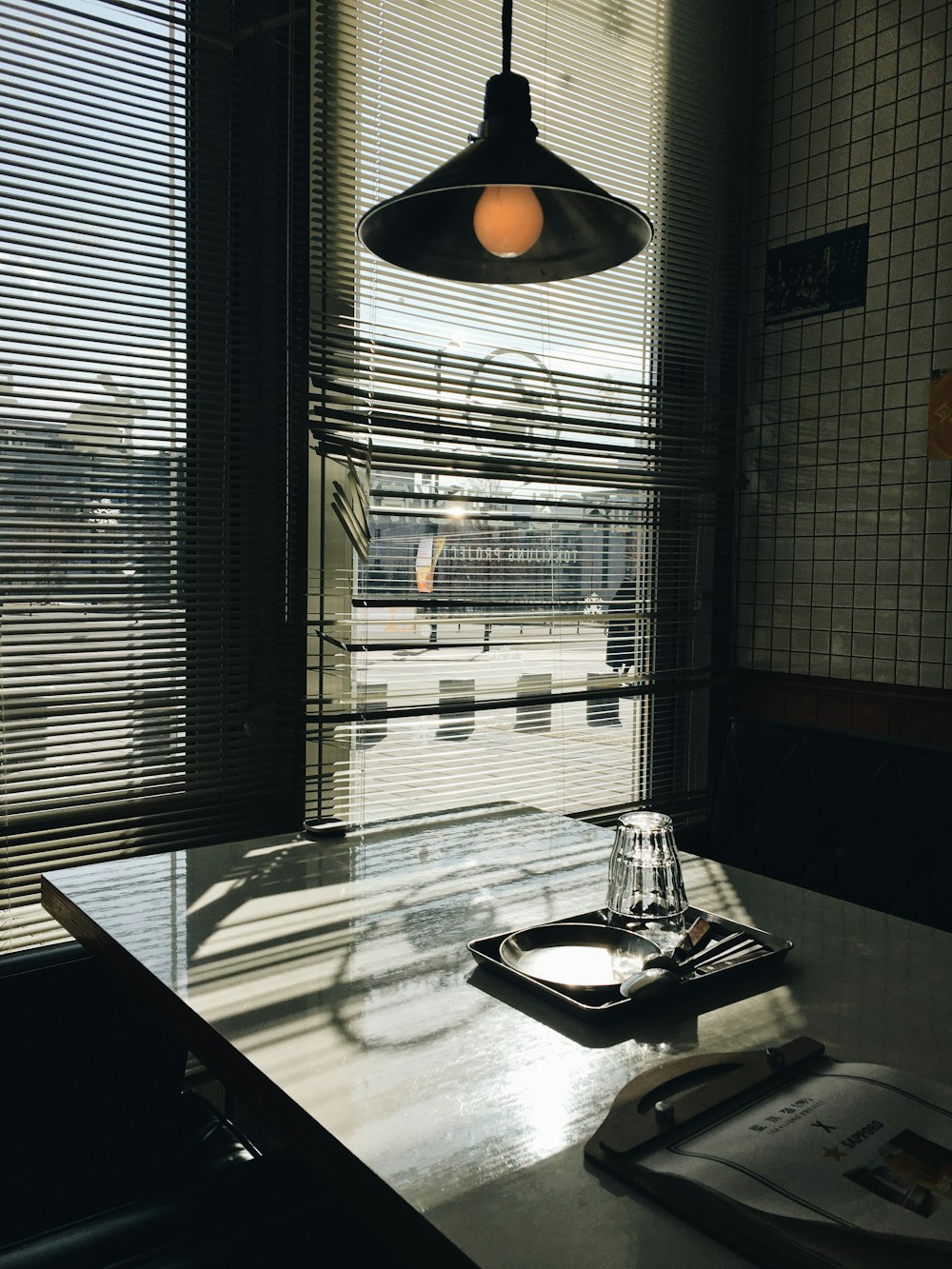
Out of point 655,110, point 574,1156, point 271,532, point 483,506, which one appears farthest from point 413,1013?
point 655,110

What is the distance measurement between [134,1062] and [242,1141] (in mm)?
218

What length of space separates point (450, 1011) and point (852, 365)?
2156 millimetres

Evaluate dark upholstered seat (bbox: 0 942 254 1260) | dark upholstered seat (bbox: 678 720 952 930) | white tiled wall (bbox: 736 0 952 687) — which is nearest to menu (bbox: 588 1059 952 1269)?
dark upholstered seat (bbox: 0 942 254 1260)

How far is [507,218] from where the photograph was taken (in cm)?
142

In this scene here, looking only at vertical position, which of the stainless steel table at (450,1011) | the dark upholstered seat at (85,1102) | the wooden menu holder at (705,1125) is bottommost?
the dark upholstered seat at (85,1102)

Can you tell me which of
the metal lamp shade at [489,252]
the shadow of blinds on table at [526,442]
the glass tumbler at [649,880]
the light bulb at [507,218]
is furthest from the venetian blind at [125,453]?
the glass tumbler at [649,880]

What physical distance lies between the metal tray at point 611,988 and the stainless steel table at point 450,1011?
0.01m

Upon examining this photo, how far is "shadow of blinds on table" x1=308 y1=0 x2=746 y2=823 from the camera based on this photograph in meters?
2.21

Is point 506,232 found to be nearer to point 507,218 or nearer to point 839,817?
point 507,218

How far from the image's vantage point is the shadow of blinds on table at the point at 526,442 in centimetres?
221

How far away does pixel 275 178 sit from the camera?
208 centimetres

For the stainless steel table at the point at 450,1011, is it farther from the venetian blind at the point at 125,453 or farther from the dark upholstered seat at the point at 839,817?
the venetian blind at the point at 125,453

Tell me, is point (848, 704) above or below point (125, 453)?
below

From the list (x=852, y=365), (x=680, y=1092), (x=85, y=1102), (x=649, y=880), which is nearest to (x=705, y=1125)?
(x=680, y=1092)
